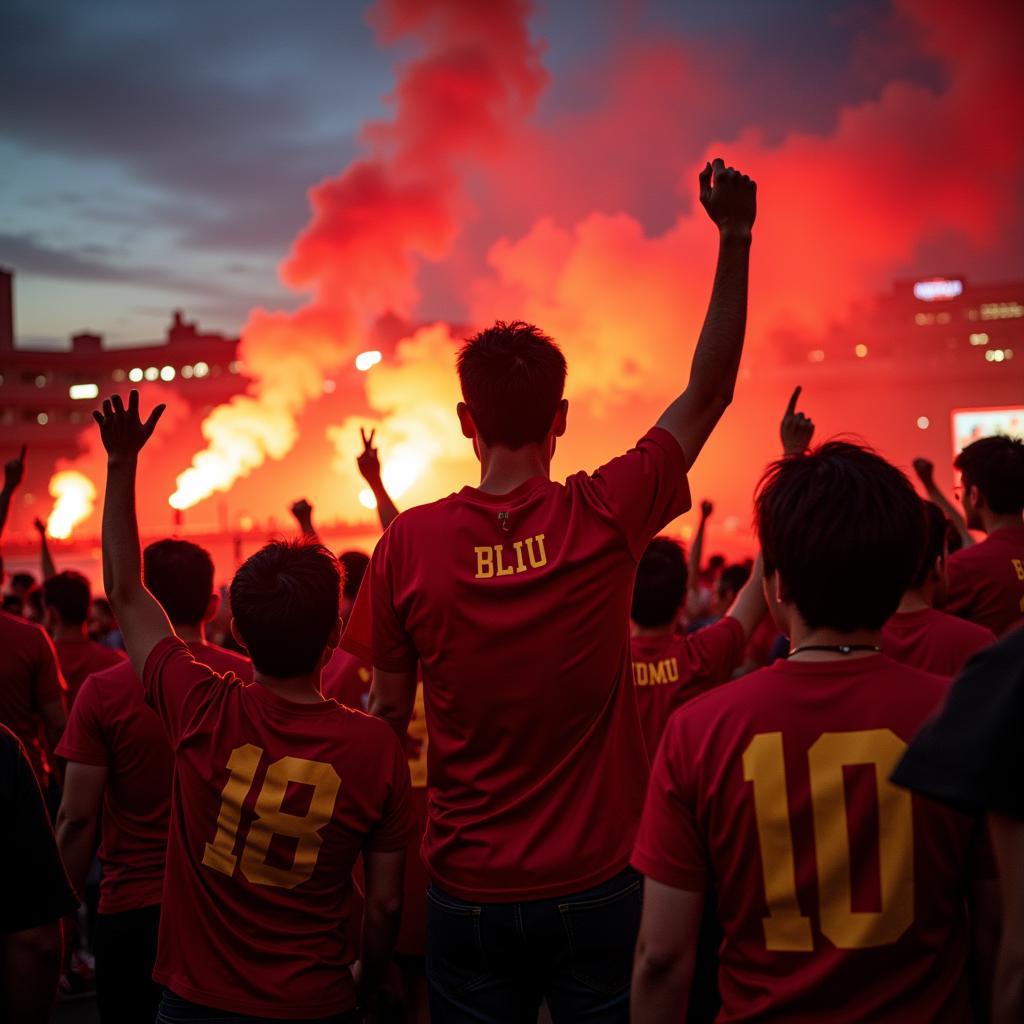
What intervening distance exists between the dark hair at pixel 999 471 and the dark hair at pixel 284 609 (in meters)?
3.05

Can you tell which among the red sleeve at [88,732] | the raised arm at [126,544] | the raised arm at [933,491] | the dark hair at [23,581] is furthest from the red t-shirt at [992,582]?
the dark hair at [23,581]

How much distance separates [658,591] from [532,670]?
175cm

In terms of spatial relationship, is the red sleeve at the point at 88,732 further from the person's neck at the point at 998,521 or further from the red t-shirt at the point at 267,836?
the person's neck at the point at 998,521

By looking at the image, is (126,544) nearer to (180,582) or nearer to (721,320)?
(180,582)

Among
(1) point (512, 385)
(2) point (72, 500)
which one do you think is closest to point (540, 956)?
(1) point (512, 385)

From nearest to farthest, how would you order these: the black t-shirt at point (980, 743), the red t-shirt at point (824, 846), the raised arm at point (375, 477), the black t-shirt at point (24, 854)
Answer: the black t-shirt at point (980, 743) → the red t-shirt at point (824, 846) → the black t-shirt at point (24, 854) → the raised arm at point (375, 477)

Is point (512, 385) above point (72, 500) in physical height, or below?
below

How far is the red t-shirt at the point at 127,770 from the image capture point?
3490 mm

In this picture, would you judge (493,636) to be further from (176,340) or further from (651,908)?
(176,340)

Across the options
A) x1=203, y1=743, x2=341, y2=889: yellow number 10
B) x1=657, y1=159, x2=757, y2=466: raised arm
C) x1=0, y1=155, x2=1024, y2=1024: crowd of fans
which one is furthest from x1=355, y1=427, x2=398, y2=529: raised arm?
x1=657, y1=159, x2=757, y2=466: raised arm

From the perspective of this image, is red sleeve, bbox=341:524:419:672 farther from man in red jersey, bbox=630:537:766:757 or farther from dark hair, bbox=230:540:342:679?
man in red jersey, bbox=630:537:766:757

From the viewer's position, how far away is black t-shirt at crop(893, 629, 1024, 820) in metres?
1.28

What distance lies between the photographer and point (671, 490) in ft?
8.36

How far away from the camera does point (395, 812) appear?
2.62 m
